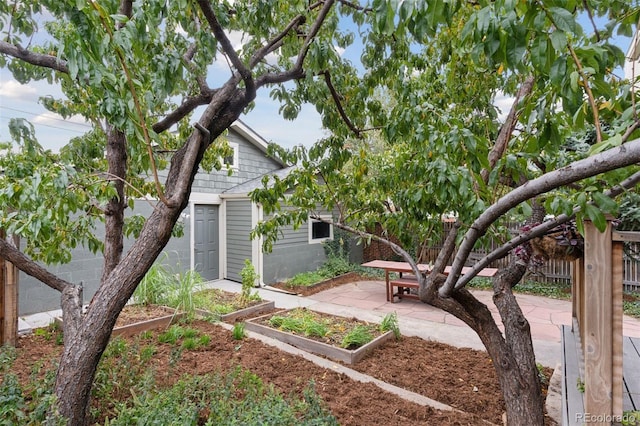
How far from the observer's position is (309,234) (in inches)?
390

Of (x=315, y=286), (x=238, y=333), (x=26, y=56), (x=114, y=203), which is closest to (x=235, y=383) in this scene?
(x=238, y=333)

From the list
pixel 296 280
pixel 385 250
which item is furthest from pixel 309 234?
pixel 385 250

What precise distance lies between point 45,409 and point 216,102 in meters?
2.25

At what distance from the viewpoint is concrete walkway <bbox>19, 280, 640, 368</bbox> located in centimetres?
493

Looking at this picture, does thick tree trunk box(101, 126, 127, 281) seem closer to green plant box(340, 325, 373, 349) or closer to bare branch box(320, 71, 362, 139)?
bare branch box(320, 71, 362, 139)

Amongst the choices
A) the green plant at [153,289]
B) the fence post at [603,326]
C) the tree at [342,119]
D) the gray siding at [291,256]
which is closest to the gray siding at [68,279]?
the green plant at [153,289]

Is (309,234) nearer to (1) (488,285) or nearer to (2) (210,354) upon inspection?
(1) (488,285)

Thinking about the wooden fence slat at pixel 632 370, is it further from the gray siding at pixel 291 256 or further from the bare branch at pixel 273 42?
the gray siding at pixel 291 256

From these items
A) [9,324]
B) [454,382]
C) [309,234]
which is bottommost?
[454,382]

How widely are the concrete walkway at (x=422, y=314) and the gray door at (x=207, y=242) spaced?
380 millimetres

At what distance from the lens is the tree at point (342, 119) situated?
48.4 inches

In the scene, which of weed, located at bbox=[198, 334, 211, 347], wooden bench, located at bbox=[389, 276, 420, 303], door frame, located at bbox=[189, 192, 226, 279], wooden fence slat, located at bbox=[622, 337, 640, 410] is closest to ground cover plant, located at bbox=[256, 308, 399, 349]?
weed, located at bbox=[198, 334, 211, 347]

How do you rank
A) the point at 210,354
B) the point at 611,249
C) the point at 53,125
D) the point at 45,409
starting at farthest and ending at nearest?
the point at 53,125, the point at 210,354, the point at 45,409, the point at 611,249

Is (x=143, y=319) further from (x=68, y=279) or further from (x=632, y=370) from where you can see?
(x=632, y=370)
